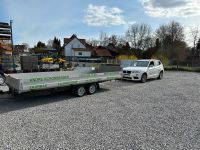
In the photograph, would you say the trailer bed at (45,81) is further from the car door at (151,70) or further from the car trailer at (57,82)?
the car door at (151,70)

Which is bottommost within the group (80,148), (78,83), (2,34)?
(80,148)

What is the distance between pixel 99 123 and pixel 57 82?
274 centimetres

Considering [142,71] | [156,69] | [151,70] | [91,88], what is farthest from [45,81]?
[156,69]

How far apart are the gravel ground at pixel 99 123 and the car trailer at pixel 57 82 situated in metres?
0.67

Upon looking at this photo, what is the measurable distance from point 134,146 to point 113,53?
5956 centimetres

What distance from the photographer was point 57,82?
6.71 m

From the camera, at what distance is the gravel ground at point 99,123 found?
370cm

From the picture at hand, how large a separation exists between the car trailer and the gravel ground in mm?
671

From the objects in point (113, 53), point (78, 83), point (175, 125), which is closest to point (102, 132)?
point (175, 125)

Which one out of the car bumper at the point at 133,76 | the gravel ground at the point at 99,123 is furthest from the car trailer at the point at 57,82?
the car bumper at the point at 133,76

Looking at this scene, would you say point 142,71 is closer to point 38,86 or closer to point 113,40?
point 38,86

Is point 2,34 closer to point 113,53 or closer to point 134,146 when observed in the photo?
point 134,146

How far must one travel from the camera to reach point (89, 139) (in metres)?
3.87

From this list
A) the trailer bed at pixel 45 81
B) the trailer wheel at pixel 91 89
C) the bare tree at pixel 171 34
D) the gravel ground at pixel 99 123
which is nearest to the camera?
the gravel ground at pixel 99 123
